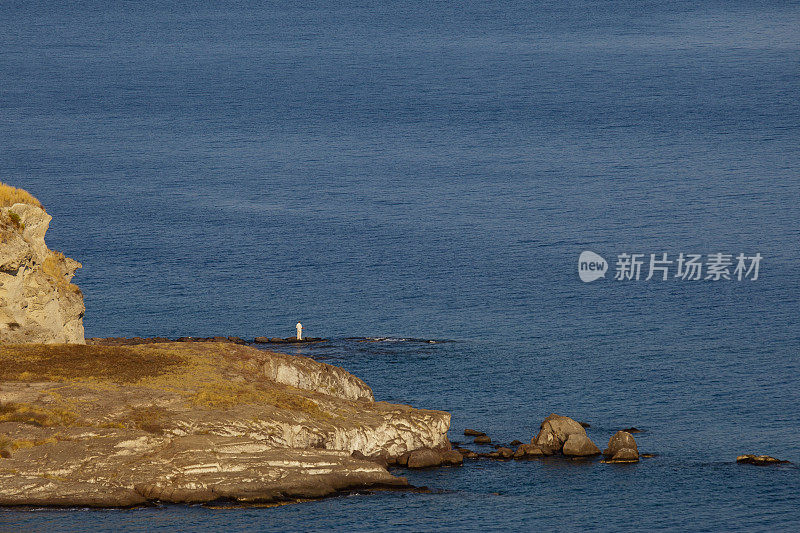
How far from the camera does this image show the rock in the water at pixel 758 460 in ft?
362

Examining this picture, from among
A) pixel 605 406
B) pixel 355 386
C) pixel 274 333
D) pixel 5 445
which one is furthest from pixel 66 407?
pixel 274 333

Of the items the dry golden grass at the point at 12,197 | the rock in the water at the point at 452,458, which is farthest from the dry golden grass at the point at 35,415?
the rock in the water at the point at 452,458

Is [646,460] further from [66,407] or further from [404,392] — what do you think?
[66,407]

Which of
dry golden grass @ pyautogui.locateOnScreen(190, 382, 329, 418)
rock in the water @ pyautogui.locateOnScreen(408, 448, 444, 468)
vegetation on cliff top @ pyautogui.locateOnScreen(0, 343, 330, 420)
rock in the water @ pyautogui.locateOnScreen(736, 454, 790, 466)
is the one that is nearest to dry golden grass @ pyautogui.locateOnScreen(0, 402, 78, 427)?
vegetation on cliff top @ pyautogui.locateOnScreen(0, 343, 330, 420)

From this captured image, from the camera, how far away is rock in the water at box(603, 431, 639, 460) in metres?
111

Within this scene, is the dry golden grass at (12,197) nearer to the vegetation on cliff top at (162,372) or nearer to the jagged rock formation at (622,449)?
the vegetation on cliff top at (162,372)

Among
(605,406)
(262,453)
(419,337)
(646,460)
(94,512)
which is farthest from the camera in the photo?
(419,337)

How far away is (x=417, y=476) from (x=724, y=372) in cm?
6064

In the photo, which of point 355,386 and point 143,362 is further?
point 355,386

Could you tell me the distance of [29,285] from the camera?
111 metres

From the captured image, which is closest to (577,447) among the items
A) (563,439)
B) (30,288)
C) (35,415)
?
(563,439)

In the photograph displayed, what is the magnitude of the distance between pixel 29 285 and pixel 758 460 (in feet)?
238

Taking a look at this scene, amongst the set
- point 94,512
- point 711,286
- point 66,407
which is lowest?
point 94,512

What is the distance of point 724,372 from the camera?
148 m
